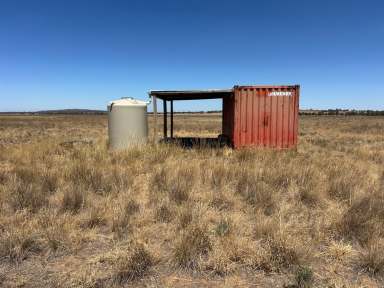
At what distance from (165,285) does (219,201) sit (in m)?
2.74

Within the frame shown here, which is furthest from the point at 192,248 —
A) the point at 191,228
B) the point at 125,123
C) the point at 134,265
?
the point at 125,123

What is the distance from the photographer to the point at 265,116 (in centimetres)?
1266

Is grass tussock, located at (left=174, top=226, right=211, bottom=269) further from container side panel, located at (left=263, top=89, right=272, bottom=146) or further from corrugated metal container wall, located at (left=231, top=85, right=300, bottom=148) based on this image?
container side panel, located at (left=263, top=89, right=272, bottom=146)

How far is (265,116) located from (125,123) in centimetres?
521

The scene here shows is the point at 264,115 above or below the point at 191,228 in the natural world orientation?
above

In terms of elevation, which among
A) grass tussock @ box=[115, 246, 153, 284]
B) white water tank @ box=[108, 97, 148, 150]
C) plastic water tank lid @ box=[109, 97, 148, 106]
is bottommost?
grass tussock @ box=[115, 246, 153, 284]

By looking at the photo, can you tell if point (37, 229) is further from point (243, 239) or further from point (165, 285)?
point (243, 239)

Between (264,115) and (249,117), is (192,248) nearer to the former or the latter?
(249,117)

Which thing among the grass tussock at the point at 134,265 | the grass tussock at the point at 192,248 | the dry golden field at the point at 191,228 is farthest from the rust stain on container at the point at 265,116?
the grass tussock at the point at 134,265

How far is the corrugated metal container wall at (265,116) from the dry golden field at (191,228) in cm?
440

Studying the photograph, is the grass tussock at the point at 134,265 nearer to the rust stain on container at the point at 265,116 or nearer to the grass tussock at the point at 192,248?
the grass tussock at the point at 192,248

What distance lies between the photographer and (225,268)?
3822mm

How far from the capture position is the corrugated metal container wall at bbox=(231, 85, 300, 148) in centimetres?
1251

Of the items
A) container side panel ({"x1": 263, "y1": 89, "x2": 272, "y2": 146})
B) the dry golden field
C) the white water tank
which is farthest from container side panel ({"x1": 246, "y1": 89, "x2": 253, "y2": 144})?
the dry golden field
